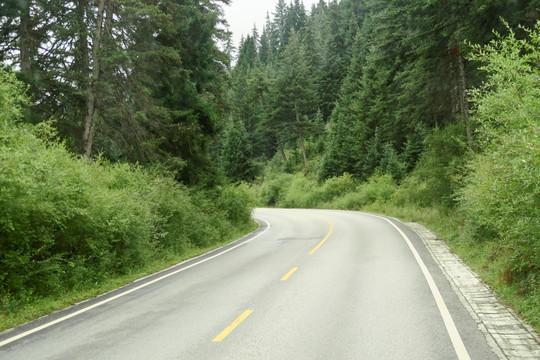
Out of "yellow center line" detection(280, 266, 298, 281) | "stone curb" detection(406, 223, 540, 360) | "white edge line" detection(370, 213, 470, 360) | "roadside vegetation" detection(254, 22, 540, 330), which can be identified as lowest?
"yellow center line" detection(280, 266, 298, 281)

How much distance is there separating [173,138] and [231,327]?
14.7 m

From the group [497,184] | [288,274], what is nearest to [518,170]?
[497,184]

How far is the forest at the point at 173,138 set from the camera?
7609mm

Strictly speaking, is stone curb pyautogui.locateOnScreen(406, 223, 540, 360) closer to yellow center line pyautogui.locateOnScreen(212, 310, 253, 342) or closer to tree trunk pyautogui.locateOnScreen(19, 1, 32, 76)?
yellow center line pyautogui.locateOnScreen(212, 310, 253, 342)

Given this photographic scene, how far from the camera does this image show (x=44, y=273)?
8844 millimetres

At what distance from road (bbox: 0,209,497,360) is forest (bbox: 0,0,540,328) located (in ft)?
4.25

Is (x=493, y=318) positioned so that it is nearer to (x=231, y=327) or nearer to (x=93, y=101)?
(x=231, y=327)

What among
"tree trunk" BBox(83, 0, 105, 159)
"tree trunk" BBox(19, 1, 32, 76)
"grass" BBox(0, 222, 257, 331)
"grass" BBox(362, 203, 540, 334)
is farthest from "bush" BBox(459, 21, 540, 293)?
"tree trunk" BBox(19, 1, 32, 76)

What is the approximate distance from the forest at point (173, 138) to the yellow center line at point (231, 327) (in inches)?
165

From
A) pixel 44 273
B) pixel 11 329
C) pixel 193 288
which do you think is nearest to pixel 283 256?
pixel 193 288

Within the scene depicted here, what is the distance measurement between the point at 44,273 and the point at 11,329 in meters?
2.25

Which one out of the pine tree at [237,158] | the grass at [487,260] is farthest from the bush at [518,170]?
the pine tree at [237,158]

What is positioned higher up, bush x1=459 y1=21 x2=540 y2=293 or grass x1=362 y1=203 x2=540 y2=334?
bush x1=459 y1=21 x2=540 y2=293

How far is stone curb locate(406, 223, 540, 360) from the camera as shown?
5.06 m
